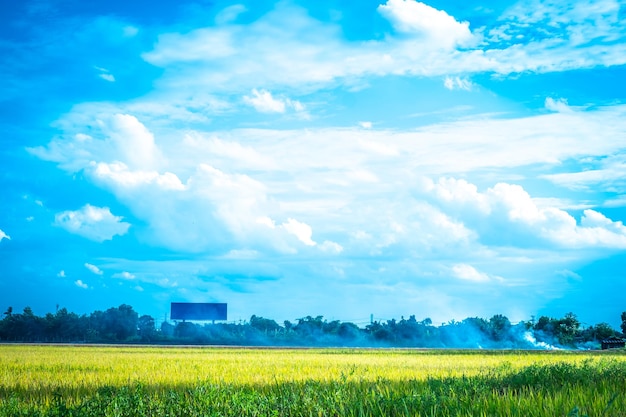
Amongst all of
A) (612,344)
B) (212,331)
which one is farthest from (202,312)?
(612,344)

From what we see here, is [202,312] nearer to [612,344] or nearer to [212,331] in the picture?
[212,331]

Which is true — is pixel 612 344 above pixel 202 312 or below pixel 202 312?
below

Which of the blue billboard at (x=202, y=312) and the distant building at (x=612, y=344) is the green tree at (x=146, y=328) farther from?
the distant building at (x=612, y=344)

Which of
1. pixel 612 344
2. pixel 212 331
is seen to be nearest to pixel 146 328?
pixel 212 331

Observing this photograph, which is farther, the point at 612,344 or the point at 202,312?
the point at 202,312

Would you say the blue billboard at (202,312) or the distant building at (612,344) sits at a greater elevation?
the blue billboard at (202,312)

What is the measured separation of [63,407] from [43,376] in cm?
970

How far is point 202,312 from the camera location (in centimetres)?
8444

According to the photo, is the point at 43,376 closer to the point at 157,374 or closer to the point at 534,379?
the point at 157,374

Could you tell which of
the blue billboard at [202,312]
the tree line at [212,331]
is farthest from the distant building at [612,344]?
the blue billboard at [202,312]

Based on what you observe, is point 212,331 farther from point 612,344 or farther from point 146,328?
point 612,344

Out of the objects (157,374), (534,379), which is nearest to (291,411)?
(534,379)

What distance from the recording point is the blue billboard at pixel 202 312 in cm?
8412

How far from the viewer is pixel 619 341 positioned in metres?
54.3
